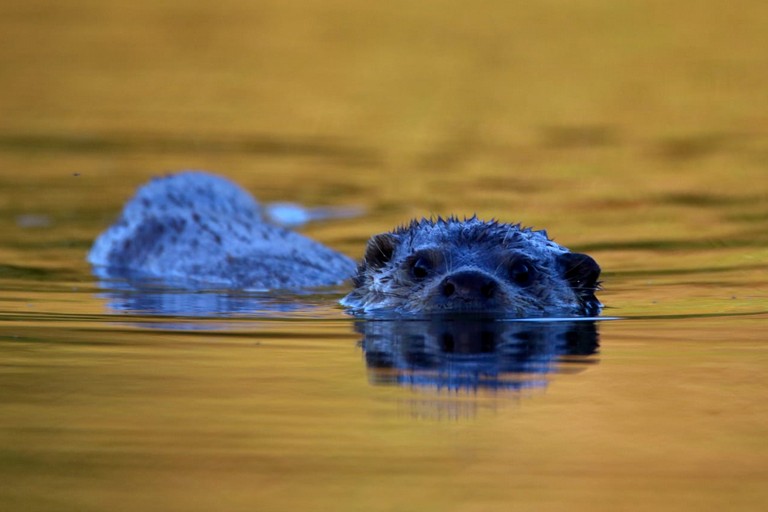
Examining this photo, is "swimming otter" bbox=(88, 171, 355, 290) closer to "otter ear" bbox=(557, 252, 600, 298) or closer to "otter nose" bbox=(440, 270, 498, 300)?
"otter ear" bbox=(557, 252, 600, 298)

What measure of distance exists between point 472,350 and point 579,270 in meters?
1.87

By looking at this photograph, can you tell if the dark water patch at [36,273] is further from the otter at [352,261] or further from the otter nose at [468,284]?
the otter nose at [468,284]

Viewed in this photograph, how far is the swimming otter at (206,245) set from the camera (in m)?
12.0

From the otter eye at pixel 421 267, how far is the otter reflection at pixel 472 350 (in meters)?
0.32

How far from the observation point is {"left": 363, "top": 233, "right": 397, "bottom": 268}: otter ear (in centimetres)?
1012

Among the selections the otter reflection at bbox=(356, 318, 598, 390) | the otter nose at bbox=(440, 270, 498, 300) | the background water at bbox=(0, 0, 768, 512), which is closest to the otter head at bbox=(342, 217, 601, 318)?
the otter nose at bbox=(440, 270, 498, 300)

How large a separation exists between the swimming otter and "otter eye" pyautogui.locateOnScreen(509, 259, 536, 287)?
8.25ft

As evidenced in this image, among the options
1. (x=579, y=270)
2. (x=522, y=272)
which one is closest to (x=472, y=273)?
(x=522, y=272)

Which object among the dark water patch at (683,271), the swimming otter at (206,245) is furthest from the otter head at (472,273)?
the dark water patch at (683,271)

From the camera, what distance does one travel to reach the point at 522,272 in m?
9.59

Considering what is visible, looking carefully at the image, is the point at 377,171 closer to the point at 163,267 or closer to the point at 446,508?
the point at 163,267

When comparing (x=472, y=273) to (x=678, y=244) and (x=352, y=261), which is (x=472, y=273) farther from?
(x=678, y=244)

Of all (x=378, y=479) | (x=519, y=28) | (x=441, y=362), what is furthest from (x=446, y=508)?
(x=519, y=28)

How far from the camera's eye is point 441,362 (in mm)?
8008
